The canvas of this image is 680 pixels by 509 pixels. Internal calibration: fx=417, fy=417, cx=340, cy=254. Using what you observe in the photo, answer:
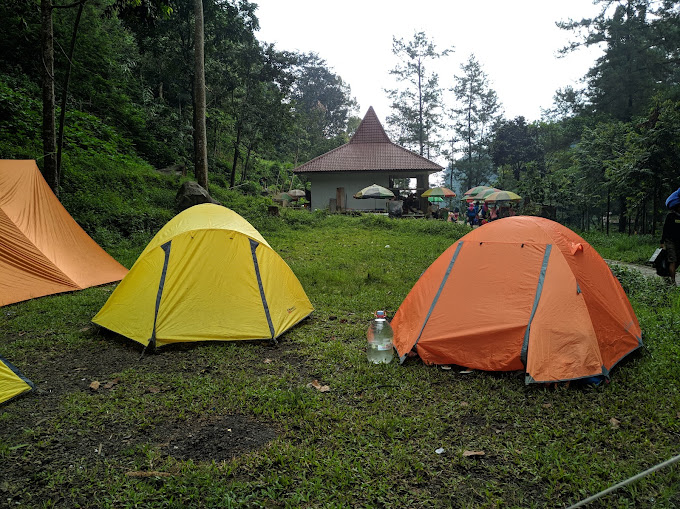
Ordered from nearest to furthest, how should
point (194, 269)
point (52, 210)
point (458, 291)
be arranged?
1. point (458, 291)
2. point (194, 269)
3. point (52, 210)

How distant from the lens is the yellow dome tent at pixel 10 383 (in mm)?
3336

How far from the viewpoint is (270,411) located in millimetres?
3254

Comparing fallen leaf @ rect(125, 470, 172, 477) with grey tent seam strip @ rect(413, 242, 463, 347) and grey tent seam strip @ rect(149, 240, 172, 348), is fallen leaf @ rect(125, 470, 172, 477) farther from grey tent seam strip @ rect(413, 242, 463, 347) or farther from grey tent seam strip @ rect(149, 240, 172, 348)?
grey tent seam strip @ rect(413, 242, 463, 347)

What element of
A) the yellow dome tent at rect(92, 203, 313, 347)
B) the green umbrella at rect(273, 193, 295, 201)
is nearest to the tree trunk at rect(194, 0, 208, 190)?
the yellow dome tent at rect(92, 203, 313, 347)

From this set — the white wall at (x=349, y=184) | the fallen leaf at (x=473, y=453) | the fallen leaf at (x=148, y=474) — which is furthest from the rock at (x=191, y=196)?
the white wall at (x=349, y=184)

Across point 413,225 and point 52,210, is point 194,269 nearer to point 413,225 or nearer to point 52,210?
point 52,210

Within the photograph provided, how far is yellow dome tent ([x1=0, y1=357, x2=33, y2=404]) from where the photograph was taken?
334 cm

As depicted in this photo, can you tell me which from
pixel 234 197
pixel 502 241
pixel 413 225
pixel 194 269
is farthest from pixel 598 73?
pixel 194 269

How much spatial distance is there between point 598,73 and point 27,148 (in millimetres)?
26069

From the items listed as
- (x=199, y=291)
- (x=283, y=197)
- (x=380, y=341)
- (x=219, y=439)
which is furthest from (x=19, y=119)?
(x=283, y=197)

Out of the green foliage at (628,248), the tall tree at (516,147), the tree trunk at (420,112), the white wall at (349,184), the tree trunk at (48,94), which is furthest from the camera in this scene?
the tree trunk at (420,112)

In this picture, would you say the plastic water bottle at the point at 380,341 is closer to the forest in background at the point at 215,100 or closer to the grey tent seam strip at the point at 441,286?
the grey tent seam strip at the point at 441,286

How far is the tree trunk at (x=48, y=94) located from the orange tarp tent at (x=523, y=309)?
7711 mm

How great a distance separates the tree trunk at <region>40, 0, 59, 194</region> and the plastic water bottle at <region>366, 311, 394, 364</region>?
725 centimetres
